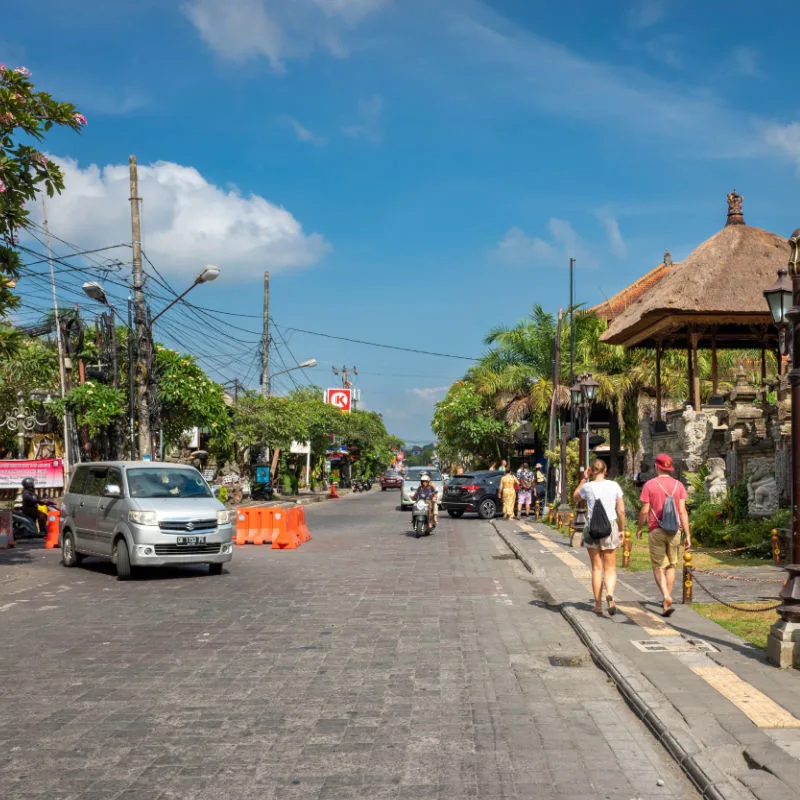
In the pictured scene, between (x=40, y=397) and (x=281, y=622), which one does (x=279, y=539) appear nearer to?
(x=281, y=622)

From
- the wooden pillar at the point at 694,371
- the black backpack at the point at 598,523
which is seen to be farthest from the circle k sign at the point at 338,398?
the black backpack at the point at 598,523

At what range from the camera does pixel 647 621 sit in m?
10.0

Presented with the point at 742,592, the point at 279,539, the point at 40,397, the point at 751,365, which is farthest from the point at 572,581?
the point at 751,365

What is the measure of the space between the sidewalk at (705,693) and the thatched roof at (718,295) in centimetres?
1397

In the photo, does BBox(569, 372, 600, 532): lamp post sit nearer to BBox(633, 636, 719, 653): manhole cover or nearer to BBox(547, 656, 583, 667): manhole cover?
BBox(633, 636, 719, 653): manhole cover

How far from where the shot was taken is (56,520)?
21375 millimetres

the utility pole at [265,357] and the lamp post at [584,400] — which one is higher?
the utility pole at [265,357]

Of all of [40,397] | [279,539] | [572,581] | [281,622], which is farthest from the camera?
[40,397]

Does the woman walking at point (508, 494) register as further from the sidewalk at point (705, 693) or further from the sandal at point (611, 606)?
the sandal at point (611, 606)

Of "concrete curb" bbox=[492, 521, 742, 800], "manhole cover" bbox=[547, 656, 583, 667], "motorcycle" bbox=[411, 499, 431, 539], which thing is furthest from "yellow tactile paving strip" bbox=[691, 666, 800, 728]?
"motorcycle" bbox=[411, 499, 431, 539]

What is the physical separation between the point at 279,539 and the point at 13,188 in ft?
30.2

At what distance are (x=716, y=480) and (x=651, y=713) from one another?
15.6 metres

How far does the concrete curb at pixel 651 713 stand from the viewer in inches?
191

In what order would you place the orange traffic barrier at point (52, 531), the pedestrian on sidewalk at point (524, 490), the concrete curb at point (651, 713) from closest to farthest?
the concrete curb at point (651, 713) < the orange traffic barrier at point (52, 531) < the pedestrian on sidewalk at point (524, 490)
